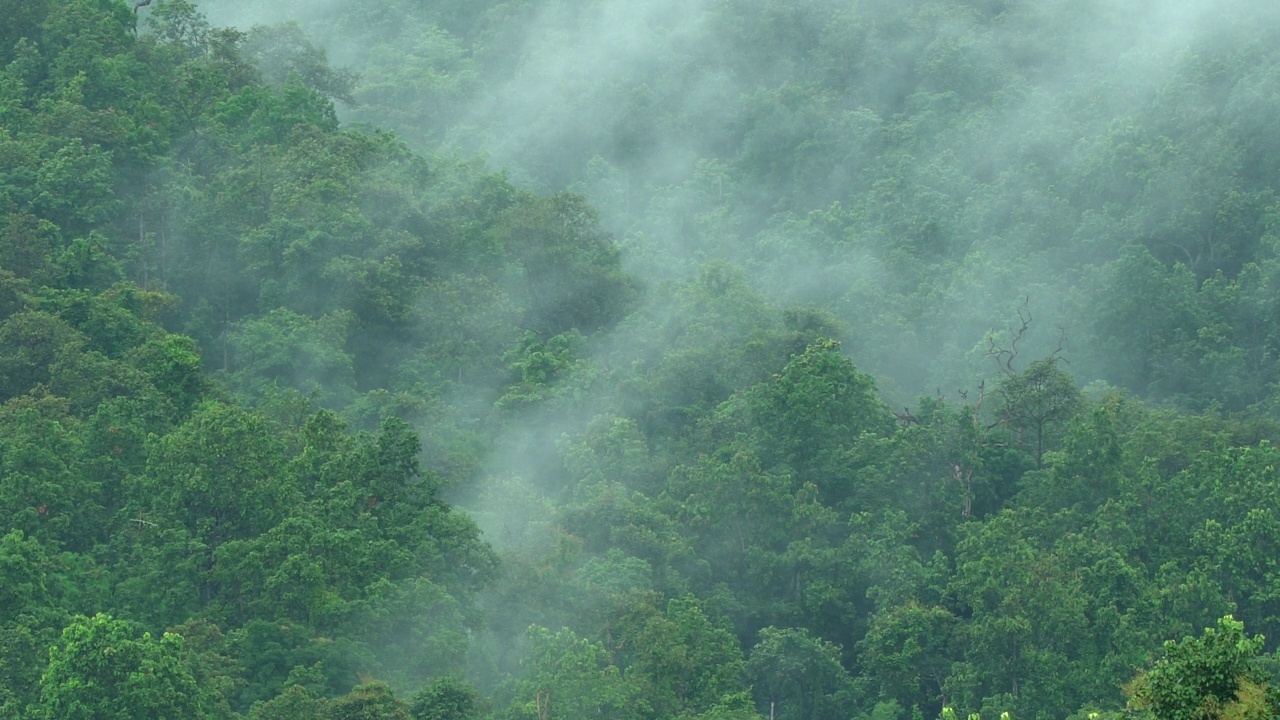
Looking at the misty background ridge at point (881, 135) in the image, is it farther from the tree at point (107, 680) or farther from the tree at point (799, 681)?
the tree at point (107, 680)

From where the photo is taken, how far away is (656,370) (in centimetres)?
3928

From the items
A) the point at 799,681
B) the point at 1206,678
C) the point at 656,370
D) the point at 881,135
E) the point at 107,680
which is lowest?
the point at 1206,678

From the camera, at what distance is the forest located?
2948cm

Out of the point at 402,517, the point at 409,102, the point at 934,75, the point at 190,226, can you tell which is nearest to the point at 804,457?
the point at 402,517

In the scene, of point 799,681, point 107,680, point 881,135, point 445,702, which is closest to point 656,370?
point 799,681

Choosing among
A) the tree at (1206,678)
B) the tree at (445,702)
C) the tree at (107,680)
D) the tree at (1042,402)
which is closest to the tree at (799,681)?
the tree at (445,702)

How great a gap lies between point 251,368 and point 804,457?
10.7 m

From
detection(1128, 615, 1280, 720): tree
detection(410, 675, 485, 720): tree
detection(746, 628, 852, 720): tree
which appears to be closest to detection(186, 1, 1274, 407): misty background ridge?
detection(746, 628, 852, 720): tree

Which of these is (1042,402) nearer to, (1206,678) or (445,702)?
(445,702)

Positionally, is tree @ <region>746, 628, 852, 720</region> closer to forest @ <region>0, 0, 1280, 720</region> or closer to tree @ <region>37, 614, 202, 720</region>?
forest @ <region>0, 0, 1280, 720</region>

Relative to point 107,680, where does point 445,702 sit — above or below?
above

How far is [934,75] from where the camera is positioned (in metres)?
52.6

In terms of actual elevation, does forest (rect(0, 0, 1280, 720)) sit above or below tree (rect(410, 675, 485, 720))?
above

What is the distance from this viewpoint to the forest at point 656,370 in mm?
29484
